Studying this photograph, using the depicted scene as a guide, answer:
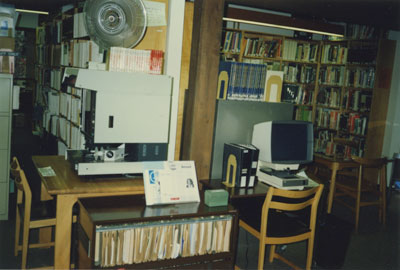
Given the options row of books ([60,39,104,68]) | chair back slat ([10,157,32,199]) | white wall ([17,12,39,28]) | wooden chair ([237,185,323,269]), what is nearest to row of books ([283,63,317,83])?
row of books ([60,39,104,68])

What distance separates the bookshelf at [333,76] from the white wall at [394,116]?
111mm

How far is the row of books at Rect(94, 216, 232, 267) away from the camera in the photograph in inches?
82.9

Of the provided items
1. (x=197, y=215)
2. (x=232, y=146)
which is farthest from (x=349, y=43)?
(x=197, y=215)

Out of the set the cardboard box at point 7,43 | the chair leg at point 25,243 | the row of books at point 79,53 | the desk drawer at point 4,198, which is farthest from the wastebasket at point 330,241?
the cardboard box at point 7,43

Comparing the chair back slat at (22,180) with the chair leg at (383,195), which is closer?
the chair back slat at (22,180)

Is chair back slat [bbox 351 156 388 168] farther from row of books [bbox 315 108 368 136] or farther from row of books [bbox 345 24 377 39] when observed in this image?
row of books [bbox 345 24 377 39]

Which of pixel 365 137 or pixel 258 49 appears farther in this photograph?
pixel 258 49

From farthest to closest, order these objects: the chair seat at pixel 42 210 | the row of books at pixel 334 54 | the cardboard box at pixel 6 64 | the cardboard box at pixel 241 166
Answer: the row of books at pixel 334 54 → the cardboard box at pixel 6 64 → the cardboard box at pixel 241 166 → the chair seat at pixel 42 210

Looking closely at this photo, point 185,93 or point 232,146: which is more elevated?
point 185,93

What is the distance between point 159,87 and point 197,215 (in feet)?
2.99

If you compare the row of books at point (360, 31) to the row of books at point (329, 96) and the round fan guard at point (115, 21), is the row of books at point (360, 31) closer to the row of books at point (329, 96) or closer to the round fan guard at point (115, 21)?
the row of books at point (329, 96)

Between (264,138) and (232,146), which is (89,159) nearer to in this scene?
(232,146)

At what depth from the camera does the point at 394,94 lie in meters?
5.89

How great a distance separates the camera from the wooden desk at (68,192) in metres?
2.37
